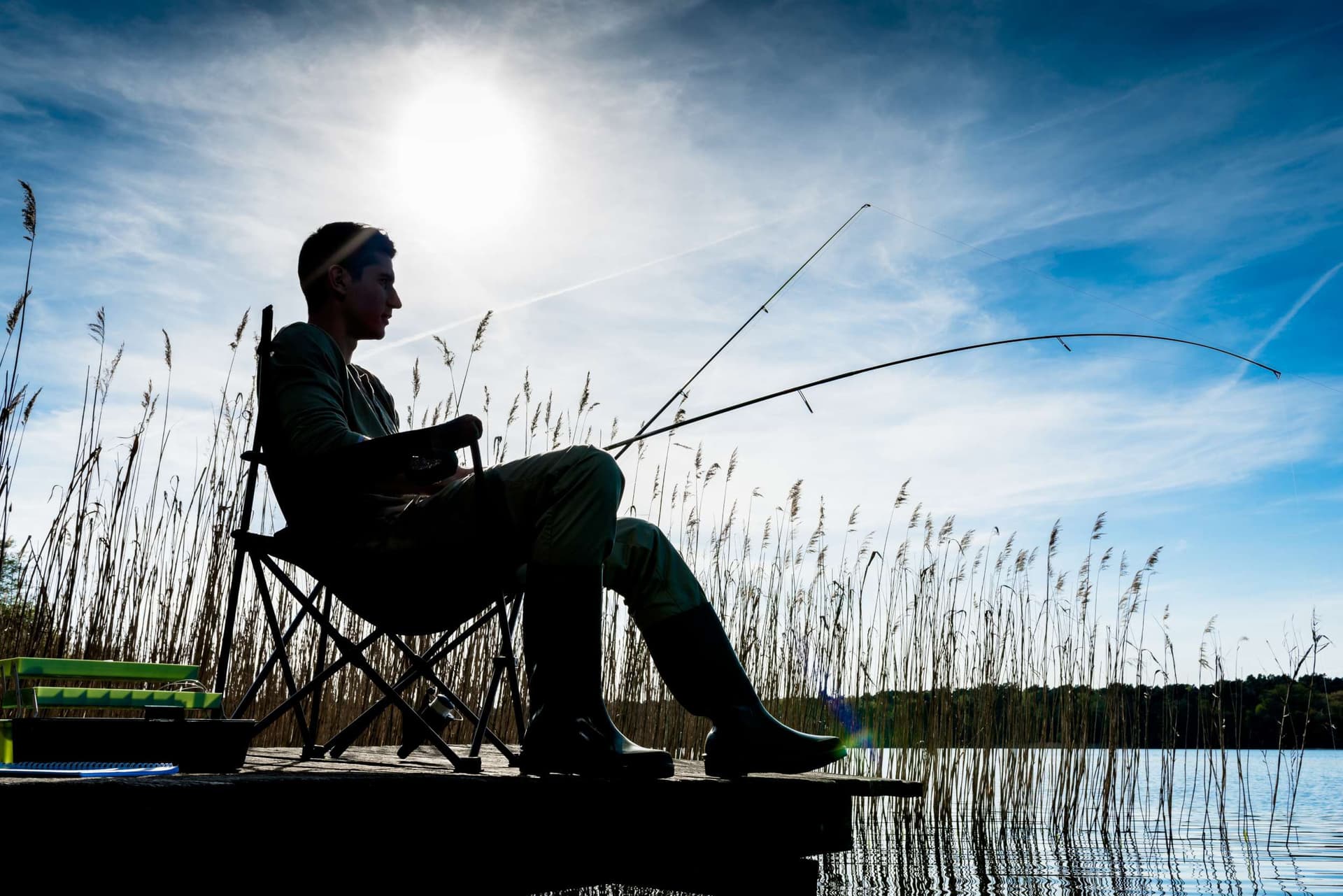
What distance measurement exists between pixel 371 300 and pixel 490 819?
1243mm

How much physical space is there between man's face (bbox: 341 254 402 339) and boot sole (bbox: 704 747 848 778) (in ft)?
4.09

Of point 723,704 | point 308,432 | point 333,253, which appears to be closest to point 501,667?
point 723,704

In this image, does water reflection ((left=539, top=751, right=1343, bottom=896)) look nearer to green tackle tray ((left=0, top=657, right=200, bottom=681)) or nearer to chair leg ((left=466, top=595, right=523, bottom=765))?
chair leg ((left=466, top=595, right=523, bottom=765))

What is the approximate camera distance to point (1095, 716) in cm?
466

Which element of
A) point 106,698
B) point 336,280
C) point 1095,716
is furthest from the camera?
point 1095,716

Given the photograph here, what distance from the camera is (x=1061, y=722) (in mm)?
4629

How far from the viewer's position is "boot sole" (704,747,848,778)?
1941mm

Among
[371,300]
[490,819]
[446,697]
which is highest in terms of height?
[371,300]

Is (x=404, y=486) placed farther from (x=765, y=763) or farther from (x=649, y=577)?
(x=765, y=763)

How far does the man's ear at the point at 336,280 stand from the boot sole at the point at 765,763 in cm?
133

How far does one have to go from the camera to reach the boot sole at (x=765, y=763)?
1941 millimetres

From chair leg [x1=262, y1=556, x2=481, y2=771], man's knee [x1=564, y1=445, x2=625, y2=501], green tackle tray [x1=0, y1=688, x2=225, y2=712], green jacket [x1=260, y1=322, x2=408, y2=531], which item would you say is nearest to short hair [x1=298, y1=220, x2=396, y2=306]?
green jacket [x1=260, y1=322, x2=408, y2=531]

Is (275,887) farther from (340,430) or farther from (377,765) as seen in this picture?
(340,430)

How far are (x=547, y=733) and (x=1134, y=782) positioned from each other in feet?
12.3
